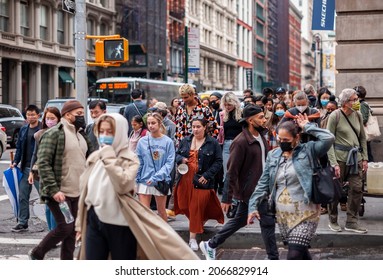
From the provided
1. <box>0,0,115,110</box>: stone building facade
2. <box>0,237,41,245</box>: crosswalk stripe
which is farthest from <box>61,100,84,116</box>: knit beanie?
<box>0,0,115,110</box>: stone building facade

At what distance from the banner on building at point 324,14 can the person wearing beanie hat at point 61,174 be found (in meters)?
8.27

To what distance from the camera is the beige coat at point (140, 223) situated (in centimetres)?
536

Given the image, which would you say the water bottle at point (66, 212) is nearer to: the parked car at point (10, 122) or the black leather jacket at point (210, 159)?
the black leather jacket at point (210, 159)

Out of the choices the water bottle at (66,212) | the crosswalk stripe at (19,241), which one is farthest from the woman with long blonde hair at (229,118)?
the water bottle at (66,212)

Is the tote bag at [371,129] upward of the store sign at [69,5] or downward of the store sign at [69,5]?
downward

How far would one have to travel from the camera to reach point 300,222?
641 cm

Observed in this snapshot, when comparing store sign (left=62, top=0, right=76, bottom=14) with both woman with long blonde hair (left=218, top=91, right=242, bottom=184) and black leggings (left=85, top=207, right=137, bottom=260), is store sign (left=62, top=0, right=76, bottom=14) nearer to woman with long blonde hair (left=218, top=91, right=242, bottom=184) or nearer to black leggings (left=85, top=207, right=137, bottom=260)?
woman with long blonde hair (left=218, top=91, right=242, bottom=184)

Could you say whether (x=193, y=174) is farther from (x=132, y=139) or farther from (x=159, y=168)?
(x=132, y=139)

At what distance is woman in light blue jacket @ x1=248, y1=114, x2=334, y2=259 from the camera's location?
637 cm

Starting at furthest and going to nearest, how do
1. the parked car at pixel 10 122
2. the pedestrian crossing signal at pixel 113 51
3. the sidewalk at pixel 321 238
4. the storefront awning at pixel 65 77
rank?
the storefront awning at pixel 65 77 < the parked car at pixel 10 122 < the pedestrian crossing signal at pixel 113 51 < the sidewalk at pixel 321 238

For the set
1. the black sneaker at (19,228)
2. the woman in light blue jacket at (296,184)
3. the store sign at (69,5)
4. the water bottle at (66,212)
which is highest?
the store sign at (69,5)

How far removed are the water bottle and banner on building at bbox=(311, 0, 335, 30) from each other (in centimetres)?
871

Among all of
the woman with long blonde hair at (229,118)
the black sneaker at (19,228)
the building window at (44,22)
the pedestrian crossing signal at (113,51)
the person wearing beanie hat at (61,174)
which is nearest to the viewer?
the person wearing beanie hat at (61,174)
